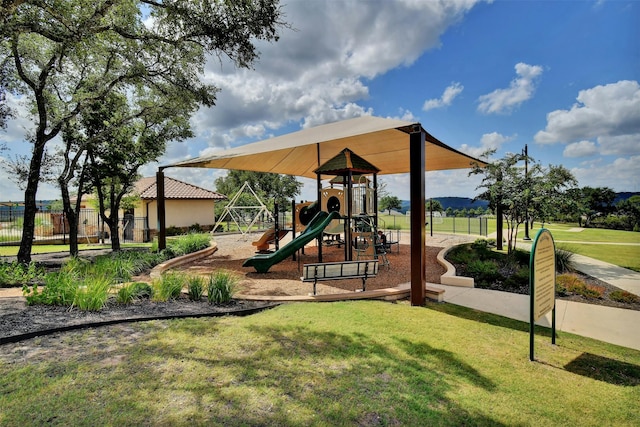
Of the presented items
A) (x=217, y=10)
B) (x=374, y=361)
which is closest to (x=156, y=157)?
(x=217, y=10)

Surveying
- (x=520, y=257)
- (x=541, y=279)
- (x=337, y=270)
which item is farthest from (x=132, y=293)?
(x=520, y=257)

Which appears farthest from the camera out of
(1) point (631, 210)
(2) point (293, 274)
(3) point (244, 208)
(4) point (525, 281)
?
(1) point (631, 210)

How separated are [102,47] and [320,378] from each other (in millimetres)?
10450

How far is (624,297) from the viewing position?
671cm

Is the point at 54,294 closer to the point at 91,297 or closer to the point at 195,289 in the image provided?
the point at 91,297

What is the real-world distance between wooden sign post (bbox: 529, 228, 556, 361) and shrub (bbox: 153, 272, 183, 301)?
19.2 feet

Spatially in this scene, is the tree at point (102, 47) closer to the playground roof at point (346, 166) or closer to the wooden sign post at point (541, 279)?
the playground roof at point (346, 166)

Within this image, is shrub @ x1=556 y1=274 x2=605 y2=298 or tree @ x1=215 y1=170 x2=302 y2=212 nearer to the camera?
shrub @ x1=556 y1=274 x2=605 y2=298

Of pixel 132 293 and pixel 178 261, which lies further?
pixel 178 261

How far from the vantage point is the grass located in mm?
2771

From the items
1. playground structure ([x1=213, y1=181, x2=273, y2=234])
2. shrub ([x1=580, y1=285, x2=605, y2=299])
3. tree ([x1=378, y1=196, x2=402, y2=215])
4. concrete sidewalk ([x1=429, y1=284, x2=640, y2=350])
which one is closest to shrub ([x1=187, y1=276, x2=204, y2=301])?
concrete sidewalk ([x1=429, y1=284, x2=640, y2=350])

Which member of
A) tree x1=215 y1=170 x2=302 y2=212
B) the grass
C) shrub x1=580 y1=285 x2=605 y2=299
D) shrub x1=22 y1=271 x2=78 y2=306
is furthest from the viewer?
tree x1=215 y1=170 x2=302 y2=212

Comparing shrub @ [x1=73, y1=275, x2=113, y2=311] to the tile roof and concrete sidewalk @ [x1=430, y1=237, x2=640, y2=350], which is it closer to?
concrete sidewalk @ [x1=430, y1=237, x2=640, y2=350]

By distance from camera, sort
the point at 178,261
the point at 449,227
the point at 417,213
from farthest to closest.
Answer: the point at 449,227, the point at 178,261, the point at 417,213
